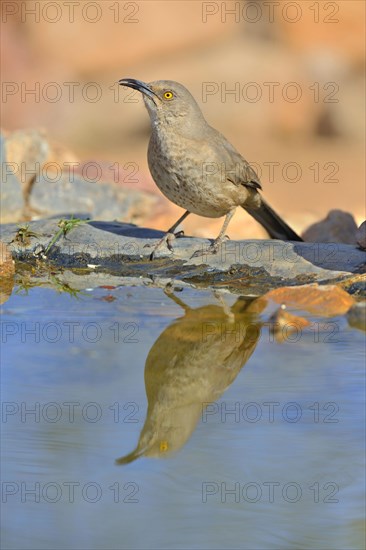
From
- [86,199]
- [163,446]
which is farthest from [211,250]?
[163,446]

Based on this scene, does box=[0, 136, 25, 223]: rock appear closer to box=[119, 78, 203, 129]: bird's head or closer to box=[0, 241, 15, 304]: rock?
box=[119, 78, 203, 129]: bird's head

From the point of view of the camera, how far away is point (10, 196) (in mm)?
8148

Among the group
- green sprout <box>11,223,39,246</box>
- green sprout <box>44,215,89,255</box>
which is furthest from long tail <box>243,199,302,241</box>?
green sprout <box>11,223,39,246</box>

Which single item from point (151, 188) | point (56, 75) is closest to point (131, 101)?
point (56, 75)

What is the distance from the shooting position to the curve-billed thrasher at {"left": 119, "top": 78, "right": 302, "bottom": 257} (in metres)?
6.39

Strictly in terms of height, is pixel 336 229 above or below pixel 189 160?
below

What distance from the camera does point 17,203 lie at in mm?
8219

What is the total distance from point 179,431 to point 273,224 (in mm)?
3569

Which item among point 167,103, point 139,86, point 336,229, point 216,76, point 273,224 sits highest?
point 139,86

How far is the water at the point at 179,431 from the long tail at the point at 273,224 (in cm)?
188

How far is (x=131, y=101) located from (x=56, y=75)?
1.14 metres

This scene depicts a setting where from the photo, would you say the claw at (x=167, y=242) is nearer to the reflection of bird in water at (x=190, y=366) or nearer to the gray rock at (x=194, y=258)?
the gray rock at (x=194, y=258)

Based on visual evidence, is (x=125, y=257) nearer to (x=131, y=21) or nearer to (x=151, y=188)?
(x=151, y=188)

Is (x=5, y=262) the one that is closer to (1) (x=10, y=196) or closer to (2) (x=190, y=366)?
(2) (x=190, y=366)
